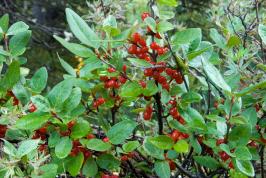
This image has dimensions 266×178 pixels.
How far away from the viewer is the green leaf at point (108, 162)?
1.63m

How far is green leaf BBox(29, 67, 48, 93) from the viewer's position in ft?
5.61

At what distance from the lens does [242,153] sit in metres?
1.54

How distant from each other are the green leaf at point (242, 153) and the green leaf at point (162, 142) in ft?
0.67

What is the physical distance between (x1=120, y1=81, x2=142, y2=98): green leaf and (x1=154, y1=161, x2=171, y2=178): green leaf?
0.24 meters

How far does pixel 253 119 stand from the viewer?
168cm

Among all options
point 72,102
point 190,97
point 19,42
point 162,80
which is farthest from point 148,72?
point 19,42

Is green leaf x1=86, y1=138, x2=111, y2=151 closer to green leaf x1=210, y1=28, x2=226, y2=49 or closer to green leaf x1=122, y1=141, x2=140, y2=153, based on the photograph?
green leaf x1=122, y1=141, x2=140, y2=153

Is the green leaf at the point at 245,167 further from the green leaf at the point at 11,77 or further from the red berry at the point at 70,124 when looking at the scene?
the green leaf at the point at 11,77

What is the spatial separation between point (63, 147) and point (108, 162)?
19 centimetres

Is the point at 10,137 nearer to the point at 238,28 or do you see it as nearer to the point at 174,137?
the point at 174,137

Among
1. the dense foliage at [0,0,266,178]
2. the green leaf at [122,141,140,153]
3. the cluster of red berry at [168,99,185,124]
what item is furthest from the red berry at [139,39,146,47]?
the green leaf at [122,141,140,153]

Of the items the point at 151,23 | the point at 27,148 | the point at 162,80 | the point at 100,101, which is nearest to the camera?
the point at 27,148

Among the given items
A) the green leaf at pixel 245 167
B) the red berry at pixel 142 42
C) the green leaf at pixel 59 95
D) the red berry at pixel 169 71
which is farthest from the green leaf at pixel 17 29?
the green leaf at pixel 245 167

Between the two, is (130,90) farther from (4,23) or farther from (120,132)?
(4,23)
